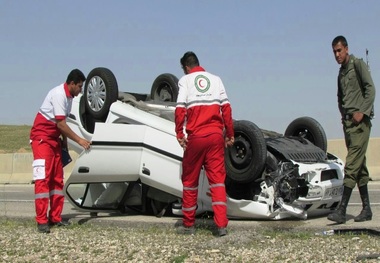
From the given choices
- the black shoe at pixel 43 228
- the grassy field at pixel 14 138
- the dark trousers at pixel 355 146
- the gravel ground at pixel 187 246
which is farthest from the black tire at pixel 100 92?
the grassy field at pixel 14 138

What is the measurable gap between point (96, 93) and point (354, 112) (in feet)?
10.6

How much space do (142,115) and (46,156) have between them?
4.25 ft

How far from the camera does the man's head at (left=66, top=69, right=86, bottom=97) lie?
6.73 m

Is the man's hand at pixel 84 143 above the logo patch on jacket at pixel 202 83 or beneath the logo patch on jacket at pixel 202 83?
beneath

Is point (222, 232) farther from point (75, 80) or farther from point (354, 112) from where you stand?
point (75, 80)

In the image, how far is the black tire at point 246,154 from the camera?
624 cm

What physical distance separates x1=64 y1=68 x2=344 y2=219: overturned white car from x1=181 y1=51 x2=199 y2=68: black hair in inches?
33.9

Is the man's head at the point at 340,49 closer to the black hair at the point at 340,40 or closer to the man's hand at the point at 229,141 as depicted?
the black hair at the point at 340,40

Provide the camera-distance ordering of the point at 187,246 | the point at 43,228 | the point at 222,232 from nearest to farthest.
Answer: the point at 187,246 < the point at 222,232 < the point at 43,228

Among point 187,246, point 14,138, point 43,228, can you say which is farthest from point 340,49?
point 14,138

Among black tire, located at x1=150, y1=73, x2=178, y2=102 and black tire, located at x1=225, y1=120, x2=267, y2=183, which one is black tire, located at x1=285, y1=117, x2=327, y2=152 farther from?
black tire, located at x1=150, y1=73, x2=178, y2=102

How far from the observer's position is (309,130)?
307 inches

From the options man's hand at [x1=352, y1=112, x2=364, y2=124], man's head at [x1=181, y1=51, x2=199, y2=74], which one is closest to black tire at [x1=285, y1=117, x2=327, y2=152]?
man's hand at [x1=352, y1=112, x2=364, y2=124]

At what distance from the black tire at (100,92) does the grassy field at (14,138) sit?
823 inches
